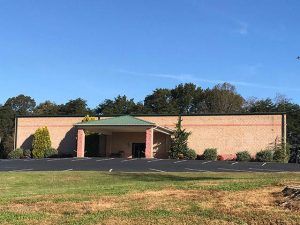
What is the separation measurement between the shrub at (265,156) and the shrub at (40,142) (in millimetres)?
21149

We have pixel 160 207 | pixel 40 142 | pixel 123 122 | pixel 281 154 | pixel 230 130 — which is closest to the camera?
pixel 160 207

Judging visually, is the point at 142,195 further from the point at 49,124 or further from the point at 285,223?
the point at 49,124

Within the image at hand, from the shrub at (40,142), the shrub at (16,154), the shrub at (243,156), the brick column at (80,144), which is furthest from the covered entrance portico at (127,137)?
the shrub at (16,154)

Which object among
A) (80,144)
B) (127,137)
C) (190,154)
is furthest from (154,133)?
(80,144)

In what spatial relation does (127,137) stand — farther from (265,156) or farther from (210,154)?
(265,156)

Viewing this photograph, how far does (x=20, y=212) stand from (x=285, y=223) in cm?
466

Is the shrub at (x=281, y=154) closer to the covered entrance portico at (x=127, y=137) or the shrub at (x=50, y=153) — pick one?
Answer: the covered entrance portico at (x=127, y=137)

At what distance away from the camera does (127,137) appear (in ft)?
159

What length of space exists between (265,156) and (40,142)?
73.6 feet

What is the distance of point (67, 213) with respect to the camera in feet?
27.5

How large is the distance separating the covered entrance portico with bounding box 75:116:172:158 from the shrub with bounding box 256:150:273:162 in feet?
28.6

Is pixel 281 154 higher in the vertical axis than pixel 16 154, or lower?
higher

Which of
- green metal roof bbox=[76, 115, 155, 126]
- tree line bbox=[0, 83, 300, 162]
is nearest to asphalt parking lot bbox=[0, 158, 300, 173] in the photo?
green metal roof bbox=[76, 115, 155, 126]

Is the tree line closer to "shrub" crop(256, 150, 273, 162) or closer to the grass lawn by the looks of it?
"shrub" crop(256, 150, 273, 162)
